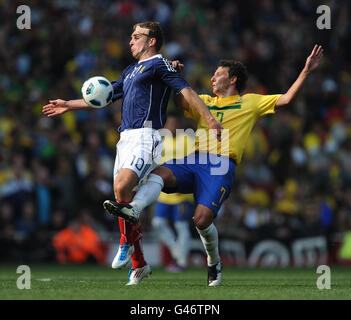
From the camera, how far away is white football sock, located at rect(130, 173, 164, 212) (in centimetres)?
700

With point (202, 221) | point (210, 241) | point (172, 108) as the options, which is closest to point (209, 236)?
point (210, 241)

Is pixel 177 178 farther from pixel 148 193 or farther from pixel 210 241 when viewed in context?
pixel 210 241

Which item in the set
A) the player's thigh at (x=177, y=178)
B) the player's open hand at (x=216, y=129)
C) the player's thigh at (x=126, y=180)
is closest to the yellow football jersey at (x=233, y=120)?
the player's thigh at (x=177, y=178)

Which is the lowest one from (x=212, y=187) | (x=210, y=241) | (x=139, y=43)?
(x=210, y=241)

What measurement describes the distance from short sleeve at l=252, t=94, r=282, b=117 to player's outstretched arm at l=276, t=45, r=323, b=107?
0.13 m

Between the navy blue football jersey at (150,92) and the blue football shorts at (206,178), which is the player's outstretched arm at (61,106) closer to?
the navy blue football jersey at (150,92)

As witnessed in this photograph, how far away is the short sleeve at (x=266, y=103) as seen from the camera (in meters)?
7.91

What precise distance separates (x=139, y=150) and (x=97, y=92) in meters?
0.76

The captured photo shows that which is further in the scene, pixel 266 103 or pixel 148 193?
pixel 266 103

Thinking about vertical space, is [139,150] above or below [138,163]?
above

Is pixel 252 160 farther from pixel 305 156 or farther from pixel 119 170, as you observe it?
pixel 119 170

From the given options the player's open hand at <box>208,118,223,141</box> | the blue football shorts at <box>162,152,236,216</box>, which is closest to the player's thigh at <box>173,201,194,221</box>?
the blue football shorts at <box>162,152,236,216</box>

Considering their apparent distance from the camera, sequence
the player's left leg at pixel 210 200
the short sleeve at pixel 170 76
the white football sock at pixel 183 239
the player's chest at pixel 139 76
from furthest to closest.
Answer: the white football sock at pixel 183 239, the player's left leg at pixel 210 200, the player's chest at pixel 139 76, the short sleeve at pixel 170 76

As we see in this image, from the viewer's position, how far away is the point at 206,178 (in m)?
7.68
